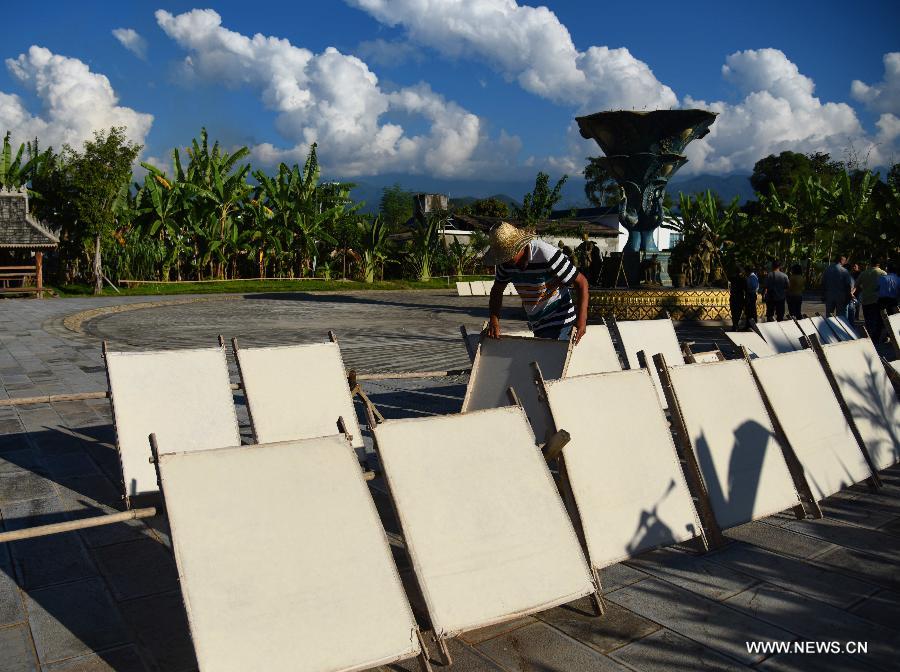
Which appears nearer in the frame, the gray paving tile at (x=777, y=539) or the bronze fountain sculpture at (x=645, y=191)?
the gray paving tile at (x=777, y=539)

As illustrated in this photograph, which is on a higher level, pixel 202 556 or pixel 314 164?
pixel 314 164

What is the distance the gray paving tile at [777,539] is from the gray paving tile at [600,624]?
1.12 metres

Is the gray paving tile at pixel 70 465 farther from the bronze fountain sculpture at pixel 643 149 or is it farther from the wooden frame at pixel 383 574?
the bronze fountain sculpture at pixel 643 149

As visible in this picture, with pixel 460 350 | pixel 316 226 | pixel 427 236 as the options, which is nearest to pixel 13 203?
pixel 316 226

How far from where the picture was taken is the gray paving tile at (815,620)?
9.17 ft

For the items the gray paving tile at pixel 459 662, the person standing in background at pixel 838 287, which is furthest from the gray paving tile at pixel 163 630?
the person standing in background at pixel 838 287

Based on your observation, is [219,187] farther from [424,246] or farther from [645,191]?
[645,191]

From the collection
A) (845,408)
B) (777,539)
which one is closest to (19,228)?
(845,408)

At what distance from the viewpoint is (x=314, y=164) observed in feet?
112

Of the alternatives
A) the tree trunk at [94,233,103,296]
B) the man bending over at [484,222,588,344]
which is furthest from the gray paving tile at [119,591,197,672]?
the tree trunk at [94,233,103,296]

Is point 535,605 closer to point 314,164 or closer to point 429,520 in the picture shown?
point 429,520

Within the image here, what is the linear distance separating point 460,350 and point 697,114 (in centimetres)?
970

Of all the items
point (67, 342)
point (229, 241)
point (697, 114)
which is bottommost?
point (67, 342)

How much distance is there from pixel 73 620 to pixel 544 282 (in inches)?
142
